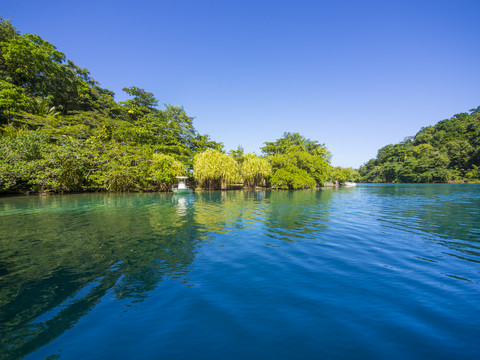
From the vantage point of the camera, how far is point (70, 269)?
16.1 feet

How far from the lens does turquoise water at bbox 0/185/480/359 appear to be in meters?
2.64

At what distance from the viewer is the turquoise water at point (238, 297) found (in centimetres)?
264

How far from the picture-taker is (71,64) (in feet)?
148

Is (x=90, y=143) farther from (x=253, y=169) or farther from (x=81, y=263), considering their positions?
(x=81, y=263)

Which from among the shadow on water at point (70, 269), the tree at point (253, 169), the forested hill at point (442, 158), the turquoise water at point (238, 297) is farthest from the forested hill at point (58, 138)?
the forested hill at point (442, 158)

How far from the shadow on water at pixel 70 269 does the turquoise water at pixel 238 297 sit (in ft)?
0.09

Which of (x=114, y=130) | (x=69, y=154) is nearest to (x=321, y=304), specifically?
(x=69, y=154)

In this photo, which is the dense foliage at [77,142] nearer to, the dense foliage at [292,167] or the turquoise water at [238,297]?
the dense foliage at [292,167]

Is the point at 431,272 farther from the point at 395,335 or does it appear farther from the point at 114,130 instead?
the point at 114,130

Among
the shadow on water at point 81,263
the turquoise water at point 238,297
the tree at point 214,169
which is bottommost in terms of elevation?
the turquoise water at point 238,297

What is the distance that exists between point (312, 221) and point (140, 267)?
26.1ft

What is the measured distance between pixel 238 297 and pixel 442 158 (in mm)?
93752

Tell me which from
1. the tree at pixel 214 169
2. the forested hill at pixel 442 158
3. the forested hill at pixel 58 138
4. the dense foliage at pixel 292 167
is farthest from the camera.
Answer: the forested hill at pixel 442 158

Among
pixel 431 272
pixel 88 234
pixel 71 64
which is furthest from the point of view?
pixel 71 64
